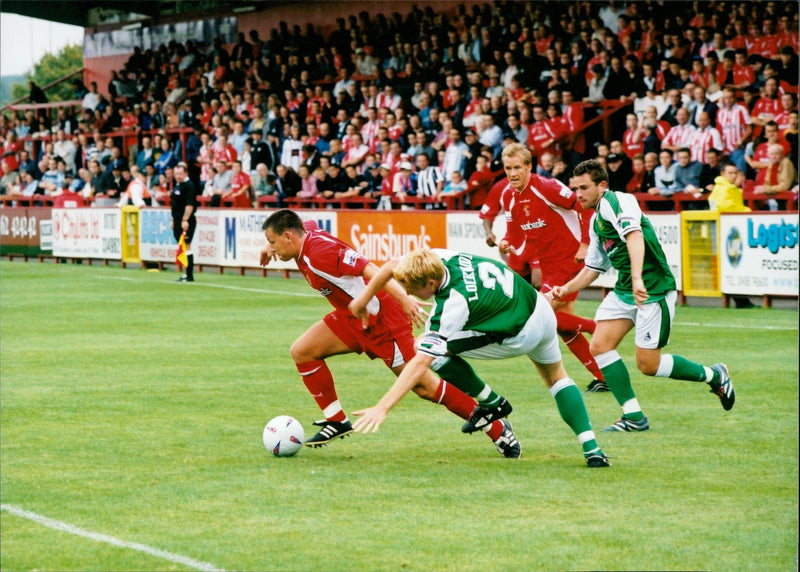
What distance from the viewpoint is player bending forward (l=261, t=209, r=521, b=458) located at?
26.6 feet

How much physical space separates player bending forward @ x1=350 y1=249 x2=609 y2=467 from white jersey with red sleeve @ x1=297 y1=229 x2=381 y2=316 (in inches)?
15.0

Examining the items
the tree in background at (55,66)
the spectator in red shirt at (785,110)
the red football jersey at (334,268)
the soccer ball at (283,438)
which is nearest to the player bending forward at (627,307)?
the red football jersey at (334,268)

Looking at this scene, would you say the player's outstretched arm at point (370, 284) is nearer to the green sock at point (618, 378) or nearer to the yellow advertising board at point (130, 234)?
the green sock at point (618, 378)

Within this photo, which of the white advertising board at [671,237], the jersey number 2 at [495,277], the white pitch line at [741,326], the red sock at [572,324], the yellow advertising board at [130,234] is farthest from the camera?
the yellow advertising board at [130,234]

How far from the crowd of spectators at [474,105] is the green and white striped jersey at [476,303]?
36.7ft

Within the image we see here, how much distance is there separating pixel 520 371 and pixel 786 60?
10197mm

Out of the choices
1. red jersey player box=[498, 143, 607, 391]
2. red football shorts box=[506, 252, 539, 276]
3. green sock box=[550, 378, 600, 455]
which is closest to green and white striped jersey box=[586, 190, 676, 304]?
green sock box=[550, 378, 600, 455]

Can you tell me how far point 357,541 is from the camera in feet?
19.6

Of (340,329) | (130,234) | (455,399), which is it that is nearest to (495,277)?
(455,399)

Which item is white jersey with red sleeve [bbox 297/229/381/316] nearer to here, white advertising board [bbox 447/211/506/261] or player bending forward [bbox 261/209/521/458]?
player bending forward [bbox 261/209/521/458]

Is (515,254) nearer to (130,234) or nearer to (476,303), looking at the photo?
(476,303)

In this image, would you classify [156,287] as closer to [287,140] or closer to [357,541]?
[287,140]

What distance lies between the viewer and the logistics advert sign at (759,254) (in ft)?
55.2

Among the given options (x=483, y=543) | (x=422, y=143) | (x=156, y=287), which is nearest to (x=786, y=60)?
(x=422, y=143)
